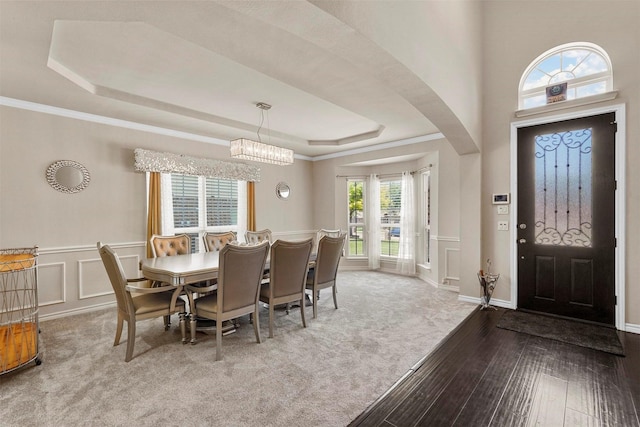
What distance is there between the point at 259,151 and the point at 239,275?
5.45 ft

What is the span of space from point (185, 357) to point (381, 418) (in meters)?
1.78

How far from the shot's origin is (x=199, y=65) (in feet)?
9.27

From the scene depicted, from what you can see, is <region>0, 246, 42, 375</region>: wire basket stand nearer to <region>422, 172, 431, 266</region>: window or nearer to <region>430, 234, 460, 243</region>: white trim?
<region>430, 234, 460, 243</region>: white trim

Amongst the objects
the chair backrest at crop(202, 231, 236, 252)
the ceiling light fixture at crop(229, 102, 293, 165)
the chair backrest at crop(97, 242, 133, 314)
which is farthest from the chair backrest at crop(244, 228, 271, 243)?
the chair backrest at crop(97, 242, 133, 314)

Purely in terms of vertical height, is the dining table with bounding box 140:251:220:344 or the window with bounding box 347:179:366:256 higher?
the window with bounding box 347:179:366:256

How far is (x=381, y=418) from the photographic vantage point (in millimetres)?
1847

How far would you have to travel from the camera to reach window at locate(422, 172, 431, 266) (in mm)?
5613

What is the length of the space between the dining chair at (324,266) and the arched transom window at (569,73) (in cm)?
306

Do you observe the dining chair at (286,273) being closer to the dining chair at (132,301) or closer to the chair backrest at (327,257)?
the chair backrest at (327,257)

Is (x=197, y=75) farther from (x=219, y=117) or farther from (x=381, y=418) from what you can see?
(x=381, y=418)

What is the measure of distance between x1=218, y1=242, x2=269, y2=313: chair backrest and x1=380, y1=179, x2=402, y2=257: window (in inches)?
160

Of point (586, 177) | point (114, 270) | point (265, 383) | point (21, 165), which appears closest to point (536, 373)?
point (265, 383)

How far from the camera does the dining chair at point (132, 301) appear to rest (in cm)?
252

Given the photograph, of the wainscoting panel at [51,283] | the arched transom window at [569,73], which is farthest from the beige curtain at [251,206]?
the arched transom window at [569,73]
